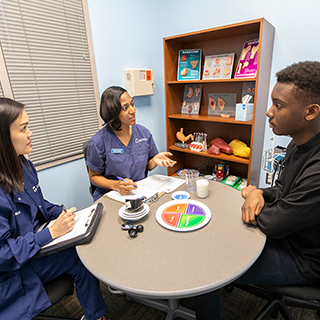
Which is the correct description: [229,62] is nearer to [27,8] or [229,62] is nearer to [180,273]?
[27,8]

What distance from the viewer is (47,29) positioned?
1817mm

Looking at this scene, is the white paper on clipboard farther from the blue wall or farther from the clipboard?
the blue wall

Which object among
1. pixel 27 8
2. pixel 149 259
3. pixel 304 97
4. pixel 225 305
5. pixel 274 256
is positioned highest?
pixel 27 8

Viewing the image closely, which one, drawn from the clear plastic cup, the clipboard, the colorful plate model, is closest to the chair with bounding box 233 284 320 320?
the colorful plate model

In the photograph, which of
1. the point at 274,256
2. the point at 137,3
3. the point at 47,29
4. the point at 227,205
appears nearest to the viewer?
the point at 274,256

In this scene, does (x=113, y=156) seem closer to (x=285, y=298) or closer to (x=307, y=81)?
(x=307, y=81)

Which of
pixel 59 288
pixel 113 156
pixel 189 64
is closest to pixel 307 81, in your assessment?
pixel 113 156

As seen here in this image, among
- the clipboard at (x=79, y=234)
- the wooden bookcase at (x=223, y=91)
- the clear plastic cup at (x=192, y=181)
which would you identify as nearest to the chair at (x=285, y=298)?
the clear plastic cup at (x=192, y=181)

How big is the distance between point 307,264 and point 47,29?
2339mm

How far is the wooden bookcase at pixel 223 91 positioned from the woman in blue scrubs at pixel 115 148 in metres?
0.90

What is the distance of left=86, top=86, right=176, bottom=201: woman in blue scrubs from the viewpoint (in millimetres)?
1596

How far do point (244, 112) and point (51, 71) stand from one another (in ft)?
5.59

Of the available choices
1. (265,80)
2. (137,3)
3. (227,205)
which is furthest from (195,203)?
(137,3)

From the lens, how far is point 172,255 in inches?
34.2
